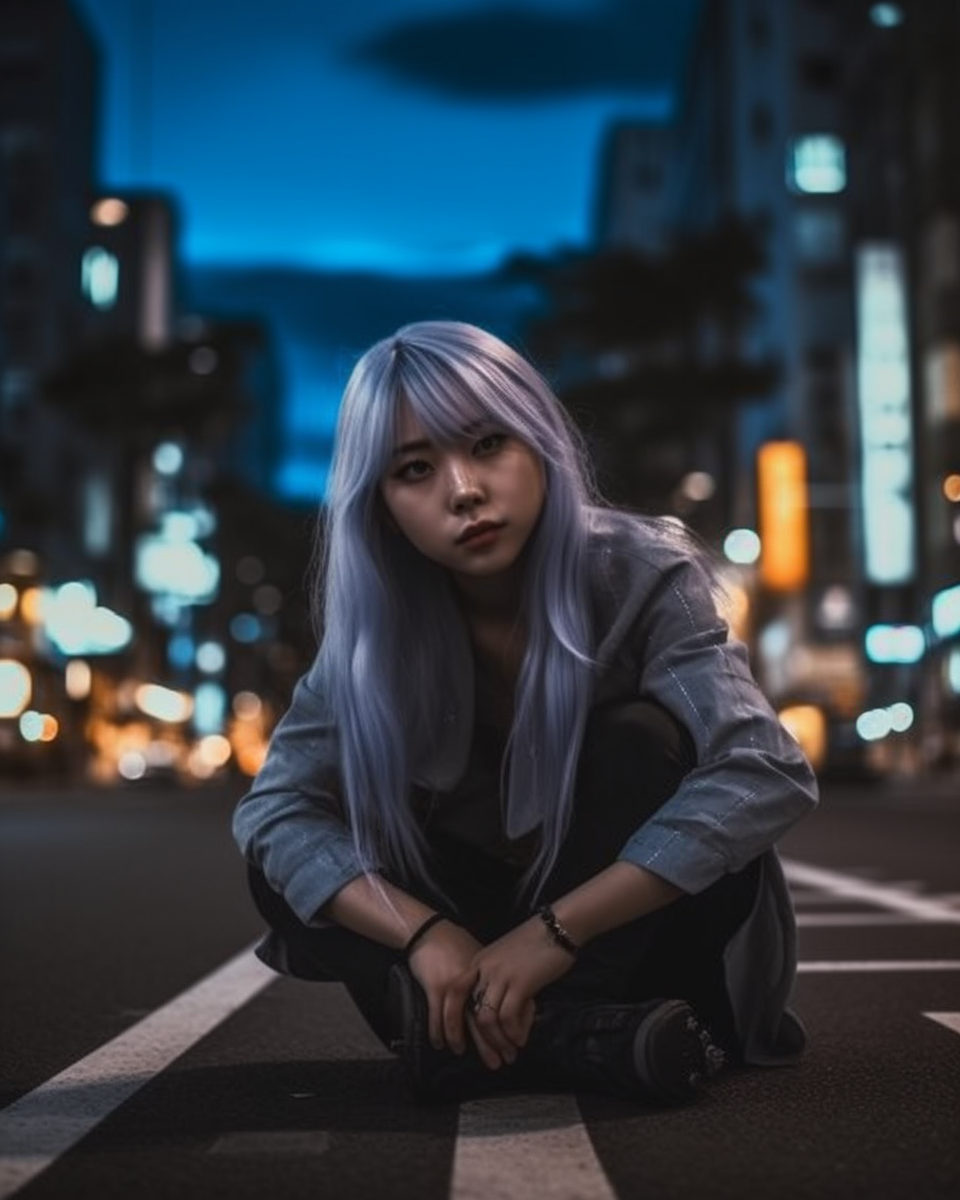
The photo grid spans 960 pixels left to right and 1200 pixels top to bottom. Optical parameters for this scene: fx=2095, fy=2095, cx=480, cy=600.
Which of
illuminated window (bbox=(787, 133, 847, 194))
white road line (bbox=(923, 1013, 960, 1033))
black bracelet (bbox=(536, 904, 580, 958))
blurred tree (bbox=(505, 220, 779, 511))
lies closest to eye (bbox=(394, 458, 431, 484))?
black bracelet (bbox=(536, 904, 580, 958))

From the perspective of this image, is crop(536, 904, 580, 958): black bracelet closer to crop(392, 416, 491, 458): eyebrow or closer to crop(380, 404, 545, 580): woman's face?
crop(380, 404, 545, 580): woman's face

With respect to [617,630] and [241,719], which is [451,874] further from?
[241,719]

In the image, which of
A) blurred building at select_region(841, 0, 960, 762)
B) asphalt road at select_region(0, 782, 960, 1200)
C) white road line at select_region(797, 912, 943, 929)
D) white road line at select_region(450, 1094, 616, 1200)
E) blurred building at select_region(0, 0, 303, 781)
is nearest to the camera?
white road line at select_region(450, 1094, 616, 1200)

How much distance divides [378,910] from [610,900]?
0.38 metres

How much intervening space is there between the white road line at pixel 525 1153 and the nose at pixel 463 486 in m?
0.98

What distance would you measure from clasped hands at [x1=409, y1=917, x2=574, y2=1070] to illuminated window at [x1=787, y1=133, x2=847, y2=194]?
81510 millimetres

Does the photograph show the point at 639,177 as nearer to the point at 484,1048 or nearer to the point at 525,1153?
the point at 484,1048

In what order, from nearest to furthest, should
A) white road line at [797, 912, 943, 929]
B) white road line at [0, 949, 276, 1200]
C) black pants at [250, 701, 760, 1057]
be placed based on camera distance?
white road line at [0, 949, 276, 1200]
black pants at [250, 701, 760, 1057]
white road line at [797, 912, 943, 929]

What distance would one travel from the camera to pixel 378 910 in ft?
10.9

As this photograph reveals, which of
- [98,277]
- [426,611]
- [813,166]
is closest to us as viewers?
[426,611]

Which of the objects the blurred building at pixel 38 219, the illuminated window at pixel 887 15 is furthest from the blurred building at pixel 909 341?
the blurred building at pixel 38 219

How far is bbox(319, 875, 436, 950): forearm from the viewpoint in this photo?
330cm

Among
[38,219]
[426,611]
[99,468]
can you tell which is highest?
[38,219]

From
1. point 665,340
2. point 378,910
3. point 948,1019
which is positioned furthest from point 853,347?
point 378,910
